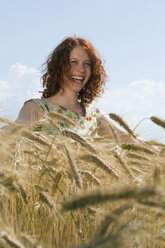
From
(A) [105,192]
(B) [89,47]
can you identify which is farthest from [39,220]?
(B) [89,47]

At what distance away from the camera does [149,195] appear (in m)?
0.42

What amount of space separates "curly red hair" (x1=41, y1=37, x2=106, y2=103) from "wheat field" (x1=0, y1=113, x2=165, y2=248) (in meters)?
2.36

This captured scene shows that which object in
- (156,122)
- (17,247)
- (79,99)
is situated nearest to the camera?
(17,247)

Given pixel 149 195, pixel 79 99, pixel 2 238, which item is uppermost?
pixel 79 99

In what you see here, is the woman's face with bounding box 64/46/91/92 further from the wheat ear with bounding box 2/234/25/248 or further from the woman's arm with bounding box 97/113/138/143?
the wheat ear with bounding box 2/234/25/248

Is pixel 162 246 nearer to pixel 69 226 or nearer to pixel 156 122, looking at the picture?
pixel 69 226

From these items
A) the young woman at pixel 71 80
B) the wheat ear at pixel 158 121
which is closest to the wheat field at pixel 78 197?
the wheat ear at pixel 158 121

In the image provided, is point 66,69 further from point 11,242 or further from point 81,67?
point 11,242

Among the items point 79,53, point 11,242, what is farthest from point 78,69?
point 11,242

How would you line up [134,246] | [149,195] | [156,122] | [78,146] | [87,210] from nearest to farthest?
[149,195]
[134,246]
[87,210]
[156,122]
[78,146]

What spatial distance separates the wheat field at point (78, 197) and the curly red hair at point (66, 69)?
7.74 ft

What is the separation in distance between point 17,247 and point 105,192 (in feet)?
0.88

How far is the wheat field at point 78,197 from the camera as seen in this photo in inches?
22.3

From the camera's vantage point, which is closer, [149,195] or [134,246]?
[149,195]
